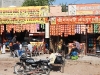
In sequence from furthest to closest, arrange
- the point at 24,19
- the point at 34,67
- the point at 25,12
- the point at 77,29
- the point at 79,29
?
the point at 25,12 < the point at 79,29 < the point at 77,29 < the point at 24,19 < the point at 34,67

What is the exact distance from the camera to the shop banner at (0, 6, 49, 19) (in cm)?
2411

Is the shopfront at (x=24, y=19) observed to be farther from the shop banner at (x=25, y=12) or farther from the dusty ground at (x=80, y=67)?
the dusty ground at (x=80, y=67)

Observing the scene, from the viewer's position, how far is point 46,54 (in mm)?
23344

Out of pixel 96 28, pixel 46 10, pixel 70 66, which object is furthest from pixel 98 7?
pixel 70 66

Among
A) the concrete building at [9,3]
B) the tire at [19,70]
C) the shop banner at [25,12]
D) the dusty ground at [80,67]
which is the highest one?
the concrete building at [9,3]

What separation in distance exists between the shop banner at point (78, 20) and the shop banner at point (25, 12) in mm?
1694

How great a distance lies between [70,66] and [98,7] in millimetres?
7118

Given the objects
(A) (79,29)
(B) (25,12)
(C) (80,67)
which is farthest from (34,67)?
(B) (25,12)

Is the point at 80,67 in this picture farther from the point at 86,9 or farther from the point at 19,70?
the point at 86,9

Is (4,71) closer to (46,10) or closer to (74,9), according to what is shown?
(46,10)

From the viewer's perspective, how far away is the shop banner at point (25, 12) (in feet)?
79.1

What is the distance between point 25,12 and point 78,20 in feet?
15.9

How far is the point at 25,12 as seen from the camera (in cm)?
2461

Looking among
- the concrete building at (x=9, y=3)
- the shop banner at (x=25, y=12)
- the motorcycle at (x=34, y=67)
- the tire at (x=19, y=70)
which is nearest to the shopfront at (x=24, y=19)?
the shop banner at (x=25, y=12)
